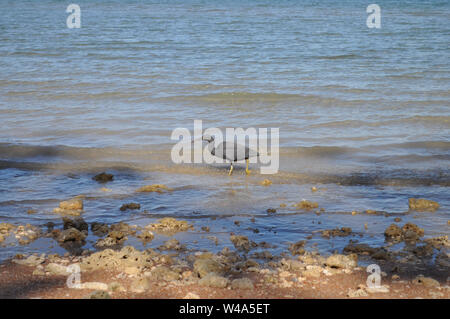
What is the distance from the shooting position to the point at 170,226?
21.9ft

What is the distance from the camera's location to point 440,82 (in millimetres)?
17250

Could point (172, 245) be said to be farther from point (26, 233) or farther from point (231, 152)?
point (231, 152)

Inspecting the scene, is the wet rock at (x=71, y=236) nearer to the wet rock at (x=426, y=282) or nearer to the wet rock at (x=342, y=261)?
the wet rock at (x=342, y=261)

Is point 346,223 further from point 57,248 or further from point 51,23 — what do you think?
point 51,23

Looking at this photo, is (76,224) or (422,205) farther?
(422,205)

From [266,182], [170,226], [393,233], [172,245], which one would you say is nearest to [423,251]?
[393,233]

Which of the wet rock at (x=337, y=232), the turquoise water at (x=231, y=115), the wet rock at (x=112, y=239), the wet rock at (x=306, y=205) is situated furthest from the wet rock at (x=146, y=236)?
the wet rock at (x=306, y=205)

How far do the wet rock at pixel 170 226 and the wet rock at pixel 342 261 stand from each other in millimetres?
1823

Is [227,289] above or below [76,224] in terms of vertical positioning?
below

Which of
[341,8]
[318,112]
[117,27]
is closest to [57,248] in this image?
[318,112]

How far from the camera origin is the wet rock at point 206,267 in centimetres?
529

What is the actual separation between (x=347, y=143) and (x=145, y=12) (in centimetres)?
2961

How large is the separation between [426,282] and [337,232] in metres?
1.50

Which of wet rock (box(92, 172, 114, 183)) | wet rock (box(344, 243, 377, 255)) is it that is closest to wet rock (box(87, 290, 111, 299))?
wet rock (box(344, 243, 377, 255))
